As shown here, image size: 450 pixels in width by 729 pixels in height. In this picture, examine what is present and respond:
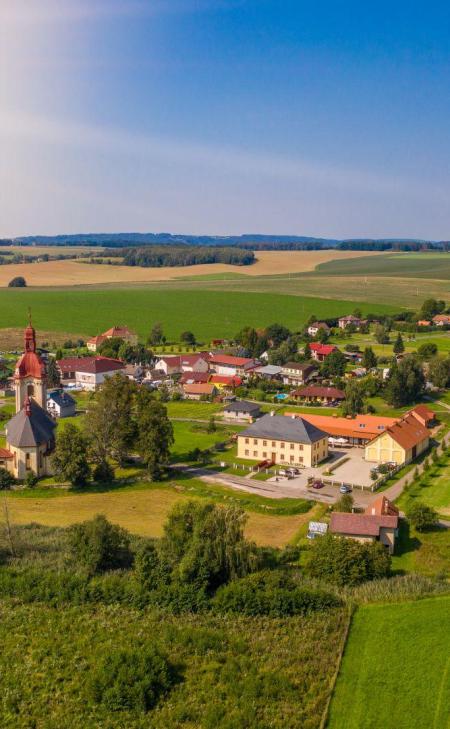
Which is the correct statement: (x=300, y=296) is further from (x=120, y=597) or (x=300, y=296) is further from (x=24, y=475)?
(x=120, y=597)

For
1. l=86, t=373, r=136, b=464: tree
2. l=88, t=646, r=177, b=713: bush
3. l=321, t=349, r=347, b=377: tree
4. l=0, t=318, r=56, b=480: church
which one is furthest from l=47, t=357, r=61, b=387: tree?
l=88, t=646, r=177, b=713: bush

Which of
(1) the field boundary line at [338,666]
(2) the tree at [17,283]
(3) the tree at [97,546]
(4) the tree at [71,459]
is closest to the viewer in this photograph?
(1) the field boundary line at [338,666]

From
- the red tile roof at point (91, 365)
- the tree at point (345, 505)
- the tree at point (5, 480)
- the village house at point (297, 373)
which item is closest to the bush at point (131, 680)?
the tree at point (345, 505)

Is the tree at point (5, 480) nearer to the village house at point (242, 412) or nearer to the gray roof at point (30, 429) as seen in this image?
the gray roof at point (30, 429)

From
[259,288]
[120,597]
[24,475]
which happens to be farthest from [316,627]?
[259,288]

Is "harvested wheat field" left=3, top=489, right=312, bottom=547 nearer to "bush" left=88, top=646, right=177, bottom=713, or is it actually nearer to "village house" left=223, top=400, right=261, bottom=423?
"bush" left=88, top=646, right=177, bottom=713

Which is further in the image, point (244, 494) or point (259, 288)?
point (259, 288)

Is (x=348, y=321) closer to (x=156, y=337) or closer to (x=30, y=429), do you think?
(x=156, y=337)
